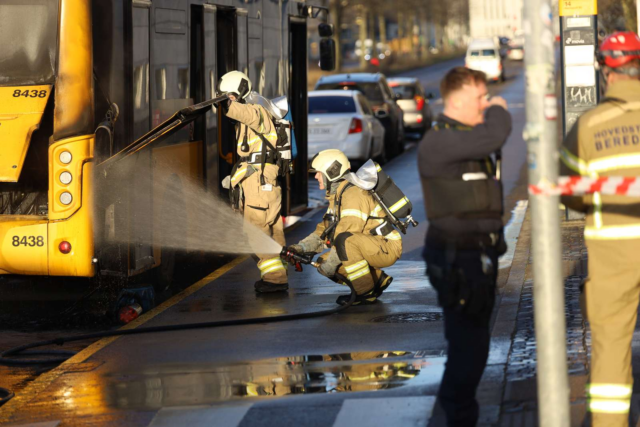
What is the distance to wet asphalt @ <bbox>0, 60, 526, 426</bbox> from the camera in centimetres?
623

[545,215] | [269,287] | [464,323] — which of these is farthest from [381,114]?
[545,215]

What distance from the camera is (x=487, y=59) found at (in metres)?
61.1

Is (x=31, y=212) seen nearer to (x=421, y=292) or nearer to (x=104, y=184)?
(x=104, y=184)

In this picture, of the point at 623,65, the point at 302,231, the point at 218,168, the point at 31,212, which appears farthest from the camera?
the point at 302,231

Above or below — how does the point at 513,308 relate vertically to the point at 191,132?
below

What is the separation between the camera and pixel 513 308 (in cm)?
848

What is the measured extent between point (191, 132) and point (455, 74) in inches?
238

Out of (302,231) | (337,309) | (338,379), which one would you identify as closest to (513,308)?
(337,309)

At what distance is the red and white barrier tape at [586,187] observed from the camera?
3.88 m

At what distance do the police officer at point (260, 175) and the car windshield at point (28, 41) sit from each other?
5.02 feet

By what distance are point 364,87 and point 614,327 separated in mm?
20298

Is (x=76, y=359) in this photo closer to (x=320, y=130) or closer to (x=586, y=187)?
(x=586, y=187)

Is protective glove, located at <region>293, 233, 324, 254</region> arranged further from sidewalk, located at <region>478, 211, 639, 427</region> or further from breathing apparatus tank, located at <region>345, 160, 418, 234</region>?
sidewalk, located at <region>478, 211, 639, 427</region>

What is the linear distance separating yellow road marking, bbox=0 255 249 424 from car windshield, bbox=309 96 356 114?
1092cm
